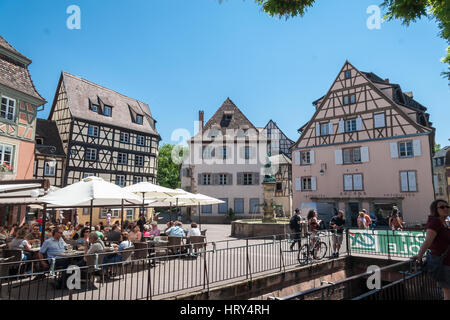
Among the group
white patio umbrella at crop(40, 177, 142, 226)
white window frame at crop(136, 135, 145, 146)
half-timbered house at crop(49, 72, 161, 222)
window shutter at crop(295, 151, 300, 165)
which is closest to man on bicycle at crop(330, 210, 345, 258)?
white patio umbrella at crop(40, 177, 142, 226)

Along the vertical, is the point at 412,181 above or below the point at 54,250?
above

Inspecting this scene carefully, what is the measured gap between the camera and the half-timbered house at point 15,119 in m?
16.5

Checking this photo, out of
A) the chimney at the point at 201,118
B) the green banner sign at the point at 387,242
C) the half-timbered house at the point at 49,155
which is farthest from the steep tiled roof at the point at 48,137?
the green banner sign at the point at 387,242

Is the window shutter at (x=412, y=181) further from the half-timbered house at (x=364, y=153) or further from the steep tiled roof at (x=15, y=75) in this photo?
the steep tiled roof at (x=15, y=75)

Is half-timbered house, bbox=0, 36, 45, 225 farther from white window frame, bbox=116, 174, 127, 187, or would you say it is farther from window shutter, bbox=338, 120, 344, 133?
window shutter, bbox=338, 120, 344, 133

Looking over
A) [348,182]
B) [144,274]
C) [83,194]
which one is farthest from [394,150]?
[83,194]

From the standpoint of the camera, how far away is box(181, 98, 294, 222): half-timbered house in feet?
112

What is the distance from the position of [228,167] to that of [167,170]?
67.4ft

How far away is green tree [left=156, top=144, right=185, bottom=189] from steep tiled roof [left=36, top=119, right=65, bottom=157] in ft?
86.0

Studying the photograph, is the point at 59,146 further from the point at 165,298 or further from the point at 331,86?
the point at 331,86

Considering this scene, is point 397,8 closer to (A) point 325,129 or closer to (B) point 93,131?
(A) point 325,129

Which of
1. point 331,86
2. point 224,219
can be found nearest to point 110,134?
point 224,219

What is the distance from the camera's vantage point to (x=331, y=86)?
2856cm

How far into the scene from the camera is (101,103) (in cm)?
2888
